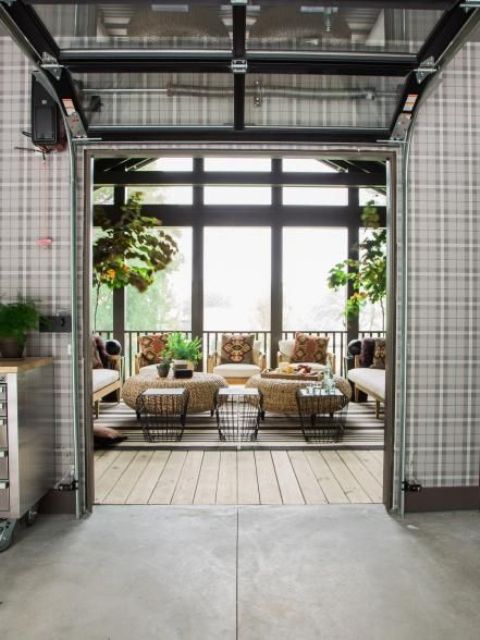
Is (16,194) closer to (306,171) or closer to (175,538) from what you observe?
(175,538)

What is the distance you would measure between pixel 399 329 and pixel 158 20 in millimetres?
1968

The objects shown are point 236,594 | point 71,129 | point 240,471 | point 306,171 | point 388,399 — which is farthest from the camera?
point 306,171

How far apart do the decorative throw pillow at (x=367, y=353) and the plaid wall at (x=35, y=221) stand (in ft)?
14.2

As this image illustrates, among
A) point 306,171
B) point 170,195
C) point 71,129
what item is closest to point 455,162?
point 71,129

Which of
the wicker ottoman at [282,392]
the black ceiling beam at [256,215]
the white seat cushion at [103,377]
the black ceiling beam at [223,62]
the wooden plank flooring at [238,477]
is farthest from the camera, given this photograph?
the black ceiling beam at [256,215]

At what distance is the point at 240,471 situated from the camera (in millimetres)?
3914

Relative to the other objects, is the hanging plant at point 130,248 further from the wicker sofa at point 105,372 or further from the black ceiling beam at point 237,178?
the wicker sofa at point 105,372

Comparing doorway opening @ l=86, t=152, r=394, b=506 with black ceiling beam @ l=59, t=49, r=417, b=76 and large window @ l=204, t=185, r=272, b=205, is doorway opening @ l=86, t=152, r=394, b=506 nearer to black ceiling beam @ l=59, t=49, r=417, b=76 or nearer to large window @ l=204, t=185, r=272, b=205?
large window @ l=204, t=185, r=272, b=205

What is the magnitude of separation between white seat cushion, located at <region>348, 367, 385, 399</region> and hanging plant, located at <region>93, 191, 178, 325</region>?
2958mm

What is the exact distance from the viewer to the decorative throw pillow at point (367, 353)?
6.64 meters

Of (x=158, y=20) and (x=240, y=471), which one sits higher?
(x=158, y=20)

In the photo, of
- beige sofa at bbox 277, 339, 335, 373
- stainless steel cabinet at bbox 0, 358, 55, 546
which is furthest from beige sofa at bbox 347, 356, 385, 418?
stainless steel cabinet at bbox 0, 358, 55, 546

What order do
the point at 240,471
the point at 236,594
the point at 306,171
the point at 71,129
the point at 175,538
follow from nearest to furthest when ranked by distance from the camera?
1. the point at 236,594
2. the point at 175,538
3. the point at 71,129
4. the point at 240,471
5. the point at 306,171

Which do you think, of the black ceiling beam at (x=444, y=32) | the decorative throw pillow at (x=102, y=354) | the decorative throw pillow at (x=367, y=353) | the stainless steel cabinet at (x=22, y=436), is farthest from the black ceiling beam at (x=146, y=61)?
the decorative throw pillow at (x=367, y=353)
